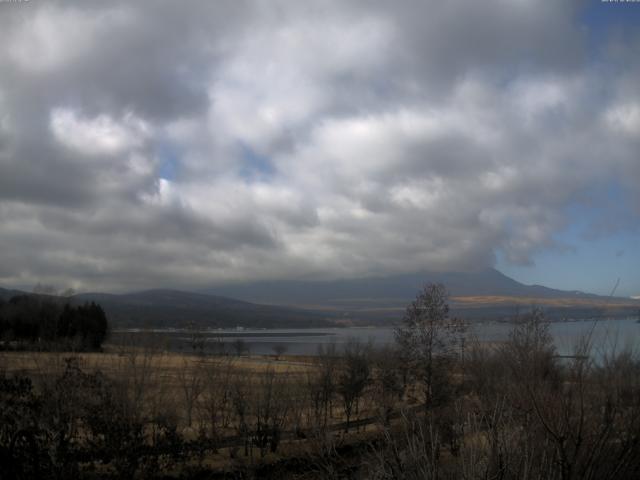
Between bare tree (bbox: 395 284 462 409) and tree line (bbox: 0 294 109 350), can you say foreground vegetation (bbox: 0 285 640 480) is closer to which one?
Result: bare tree (bbox: 395 284 462 409)

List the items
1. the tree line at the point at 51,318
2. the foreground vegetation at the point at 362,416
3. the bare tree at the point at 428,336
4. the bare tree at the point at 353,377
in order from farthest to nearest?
the tree line at the point at 51,318, the bare tree at the point at 353,377, the bare tree at the point at 428,336, the foreground vegetation at the point at 362,416

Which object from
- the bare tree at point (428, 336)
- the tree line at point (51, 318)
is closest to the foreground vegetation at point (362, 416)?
the bare tree at point (428, 336)

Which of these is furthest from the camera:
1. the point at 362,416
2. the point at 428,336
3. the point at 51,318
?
the point at 51,318

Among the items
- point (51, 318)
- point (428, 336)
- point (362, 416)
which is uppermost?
point (428, 336)

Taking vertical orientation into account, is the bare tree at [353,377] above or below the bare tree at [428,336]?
below

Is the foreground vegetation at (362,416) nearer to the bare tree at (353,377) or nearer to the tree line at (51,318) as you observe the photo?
the bare tree at (353,377)

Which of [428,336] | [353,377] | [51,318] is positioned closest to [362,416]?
[353,377]

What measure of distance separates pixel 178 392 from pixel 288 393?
9.84 metres

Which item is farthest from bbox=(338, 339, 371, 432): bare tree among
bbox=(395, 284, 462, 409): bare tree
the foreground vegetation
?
bbox=(395, 284, 462, 409): bare tree

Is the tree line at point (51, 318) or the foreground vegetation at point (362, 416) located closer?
the foreground vegetation at point (362, 416)

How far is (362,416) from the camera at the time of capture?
44656 mm

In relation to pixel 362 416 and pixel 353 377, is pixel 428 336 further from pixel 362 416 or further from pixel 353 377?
pixel 362 416

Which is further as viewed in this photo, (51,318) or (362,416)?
(51,318)

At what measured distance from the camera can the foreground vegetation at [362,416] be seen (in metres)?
8.02
